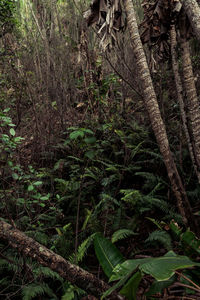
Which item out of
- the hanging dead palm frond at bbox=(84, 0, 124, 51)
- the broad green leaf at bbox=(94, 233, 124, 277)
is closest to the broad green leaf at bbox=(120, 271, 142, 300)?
the broad green leaf at bbox=(94, 233, 124, 277)

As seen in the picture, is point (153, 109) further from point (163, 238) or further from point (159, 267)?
point (159, 267)

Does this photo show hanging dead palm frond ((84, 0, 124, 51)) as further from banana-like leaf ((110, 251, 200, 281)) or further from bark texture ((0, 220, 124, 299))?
banana-like leaf ((110, 251, 200, 281))

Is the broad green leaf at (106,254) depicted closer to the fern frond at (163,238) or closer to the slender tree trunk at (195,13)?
the fern frond at (163,238)

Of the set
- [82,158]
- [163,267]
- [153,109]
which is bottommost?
[163,267]

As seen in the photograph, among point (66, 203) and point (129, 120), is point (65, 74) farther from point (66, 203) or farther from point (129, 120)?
point (66, 203)

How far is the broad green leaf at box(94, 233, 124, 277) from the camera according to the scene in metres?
1.83

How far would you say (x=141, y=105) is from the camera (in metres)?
6.02

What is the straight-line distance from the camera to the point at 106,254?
1.89m

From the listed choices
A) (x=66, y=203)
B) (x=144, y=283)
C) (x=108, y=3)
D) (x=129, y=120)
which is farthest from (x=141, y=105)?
(x=144, y=283)

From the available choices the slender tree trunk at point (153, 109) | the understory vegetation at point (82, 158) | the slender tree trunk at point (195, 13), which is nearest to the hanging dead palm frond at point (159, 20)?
the understory vegetation at point (82, 158)

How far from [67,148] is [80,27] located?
327cm

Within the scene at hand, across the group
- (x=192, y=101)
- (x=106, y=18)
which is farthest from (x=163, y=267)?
(x=106, y=18)

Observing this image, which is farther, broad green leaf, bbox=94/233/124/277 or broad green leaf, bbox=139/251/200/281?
broad green leaf, bbox=94/233/124/277

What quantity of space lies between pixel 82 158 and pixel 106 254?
2715 millimetres
